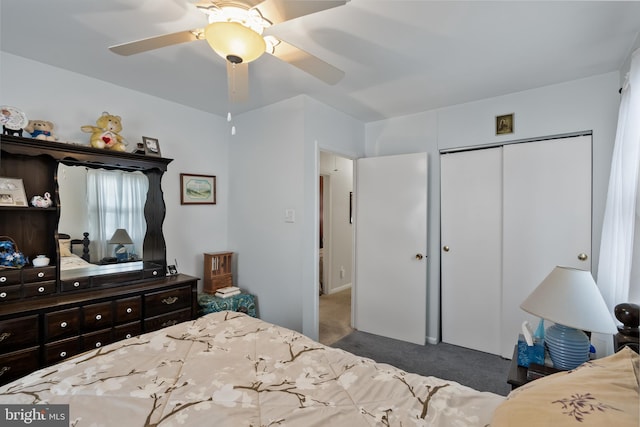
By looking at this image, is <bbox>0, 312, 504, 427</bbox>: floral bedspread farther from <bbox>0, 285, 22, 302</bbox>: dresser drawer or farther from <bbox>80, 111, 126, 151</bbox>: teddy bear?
<bbox>80, 111, 126, 151</bbox>: teddy bear

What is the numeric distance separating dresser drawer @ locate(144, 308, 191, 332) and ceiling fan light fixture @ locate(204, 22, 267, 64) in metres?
2.11

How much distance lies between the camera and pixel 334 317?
3930mm

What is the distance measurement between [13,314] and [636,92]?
148 inches

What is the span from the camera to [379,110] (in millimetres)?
3209

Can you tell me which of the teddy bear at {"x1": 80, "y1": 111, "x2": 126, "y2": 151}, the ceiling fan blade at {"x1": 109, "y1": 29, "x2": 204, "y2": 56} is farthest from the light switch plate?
the ceiling fan blade at {"x1": 109, "y1": 29, "x2": 204, "y2": 56}

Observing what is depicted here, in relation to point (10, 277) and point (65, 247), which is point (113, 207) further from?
point (10, 277)

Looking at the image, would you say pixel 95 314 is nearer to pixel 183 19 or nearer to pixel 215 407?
pixel 215 407

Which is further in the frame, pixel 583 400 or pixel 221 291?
pixel 221 291

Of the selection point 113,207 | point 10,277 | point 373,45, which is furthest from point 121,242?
point 373,45

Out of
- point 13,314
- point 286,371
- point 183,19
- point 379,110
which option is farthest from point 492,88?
point 13,314

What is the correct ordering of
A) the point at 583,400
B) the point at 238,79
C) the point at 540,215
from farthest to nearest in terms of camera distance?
the point at 540,215 → the point at 238,79 → the point at 583,400

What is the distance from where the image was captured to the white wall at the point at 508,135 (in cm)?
237

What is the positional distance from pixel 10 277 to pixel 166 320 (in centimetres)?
103

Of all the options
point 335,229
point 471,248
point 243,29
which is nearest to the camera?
point 243,29
